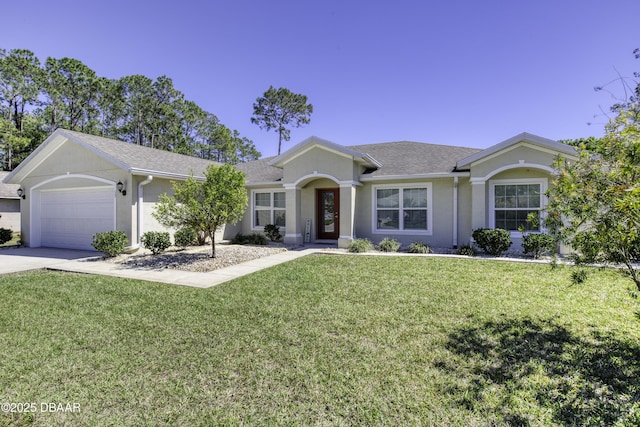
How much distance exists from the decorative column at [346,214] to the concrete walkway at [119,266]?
1.38 metres

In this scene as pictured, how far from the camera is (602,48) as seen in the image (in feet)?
32.6

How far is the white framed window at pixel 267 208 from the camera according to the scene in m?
15.6

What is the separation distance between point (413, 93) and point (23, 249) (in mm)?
20358

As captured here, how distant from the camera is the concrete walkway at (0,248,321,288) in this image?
7766 mm

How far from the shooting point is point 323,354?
12.7 feet

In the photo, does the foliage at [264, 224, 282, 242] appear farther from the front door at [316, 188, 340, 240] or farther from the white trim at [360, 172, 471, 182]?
the white trim at [360, 172, 471, 182]

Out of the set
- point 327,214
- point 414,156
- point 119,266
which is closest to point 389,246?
point 327,214

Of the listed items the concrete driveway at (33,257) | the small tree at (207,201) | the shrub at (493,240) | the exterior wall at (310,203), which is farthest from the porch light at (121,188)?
the shrub at (493,240)

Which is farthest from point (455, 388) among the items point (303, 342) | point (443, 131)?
point (443, 131)

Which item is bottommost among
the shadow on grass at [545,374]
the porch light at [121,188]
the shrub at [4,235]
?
the shadow on grass at [545,374]

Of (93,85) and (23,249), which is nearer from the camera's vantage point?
(23,249)

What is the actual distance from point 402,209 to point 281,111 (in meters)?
29.9

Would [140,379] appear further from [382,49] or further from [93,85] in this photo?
[93,85]

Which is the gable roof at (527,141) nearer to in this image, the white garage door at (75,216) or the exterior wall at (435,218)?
the exterior wall at (435,218)
